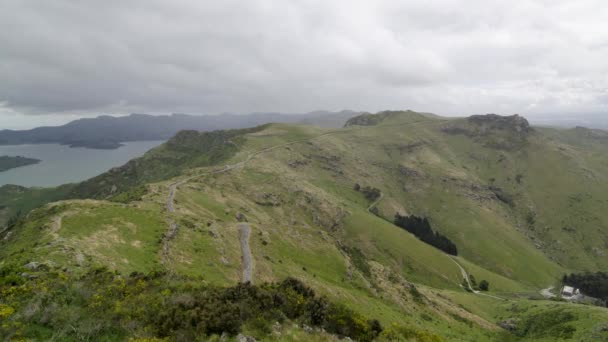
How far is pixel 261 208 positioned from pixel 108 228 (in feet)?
198

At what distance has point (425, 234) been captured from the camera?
442ft

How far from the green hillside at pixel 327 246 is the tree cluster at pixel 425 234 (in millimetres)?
7987

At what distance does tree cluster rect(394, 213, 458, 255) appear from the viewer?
5103 inches

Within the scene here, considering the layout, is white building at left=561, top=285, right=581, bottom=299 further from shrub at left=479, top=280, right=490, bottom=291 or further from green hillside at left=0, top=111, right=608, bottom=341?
shrub at left=479, top=280, right=490, bottom=291

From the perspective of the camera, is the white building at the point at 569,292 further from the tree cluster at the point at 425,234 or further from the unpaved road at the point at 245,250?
the unpaved road at the point at 245,250

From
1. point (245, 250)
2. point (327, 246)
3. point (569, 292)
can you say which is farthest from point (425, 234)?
point (245, 250)

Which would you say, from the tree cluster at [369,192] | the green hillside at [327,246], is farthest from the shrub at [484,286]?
the tree cluster at [369,192]

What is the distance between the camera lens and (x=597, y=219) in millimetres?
166500

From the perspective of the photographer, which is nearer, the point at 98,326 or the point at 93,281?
the point at 98,326

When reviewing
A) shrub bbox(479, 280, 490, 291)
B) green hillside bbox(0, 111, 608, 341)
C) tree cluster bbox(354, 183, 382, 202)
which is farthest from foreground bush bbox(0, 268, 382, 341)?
tree cluster bbox(354, 183, 382, 202)

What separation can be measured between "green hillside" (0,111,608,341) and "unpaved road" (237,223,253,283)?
0.58 meters

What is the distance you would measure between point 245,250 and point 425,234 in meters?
106

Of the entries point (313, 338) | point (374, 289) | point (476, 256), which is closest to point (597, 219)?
point (476, 256)

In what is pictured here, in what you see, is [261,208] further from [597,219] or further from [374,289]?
[597,219]
